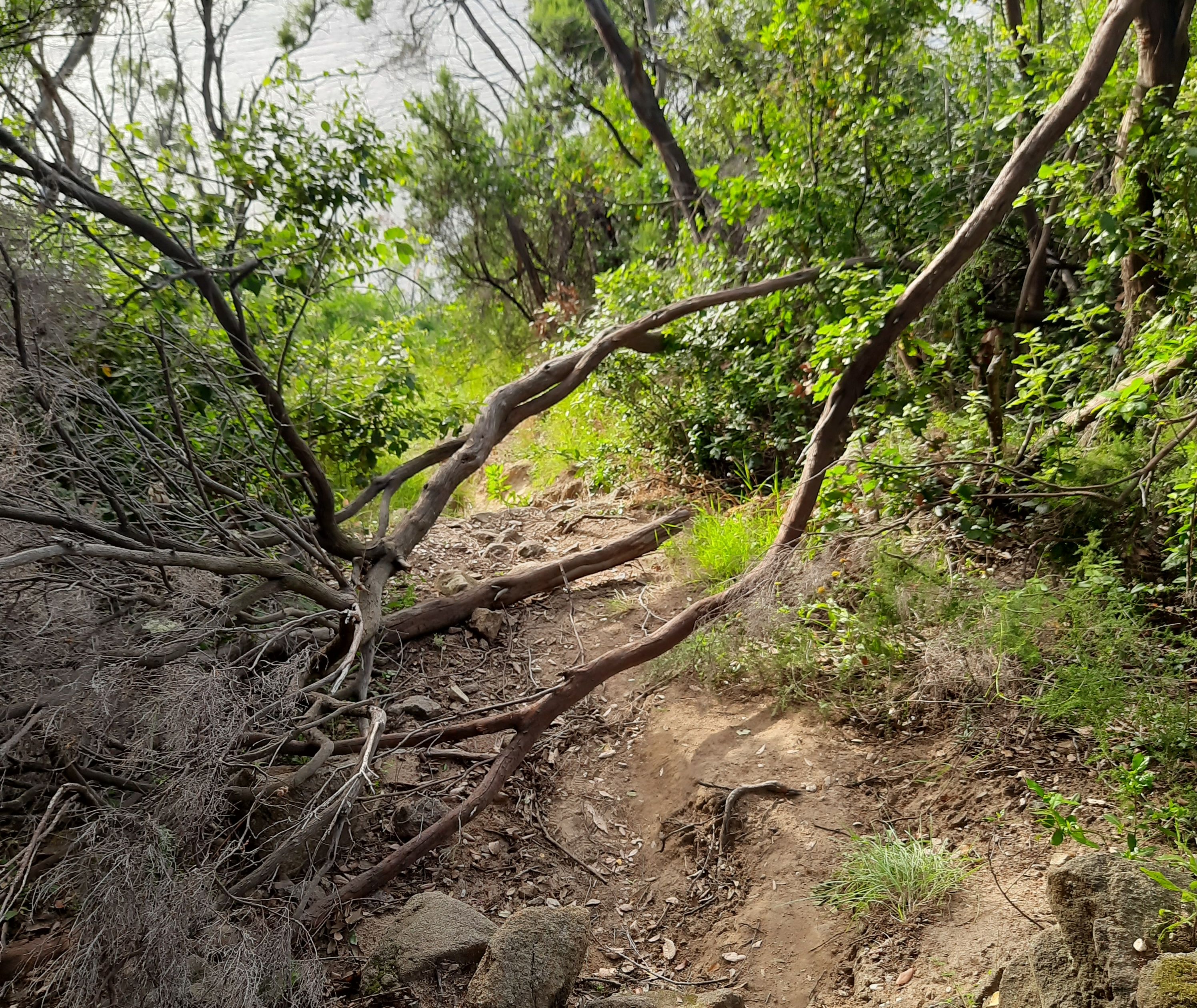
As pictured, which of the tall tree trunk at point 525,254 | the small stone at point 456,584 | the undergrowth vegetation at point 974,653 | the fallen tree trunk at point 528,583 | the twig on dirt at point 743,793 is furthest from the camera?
the tall tree trunk at point 525,254

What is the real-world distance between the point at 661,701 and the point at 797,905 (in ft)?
4.63

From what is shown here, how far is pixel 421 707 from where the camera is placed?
3834 mm

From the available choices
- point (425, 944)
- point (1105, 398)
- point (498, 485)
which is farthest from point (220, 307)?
point (1105, 398)

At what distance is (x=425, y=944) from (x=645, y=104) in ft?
22.2

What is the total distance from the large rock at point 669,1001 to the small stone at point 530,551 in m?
3.70

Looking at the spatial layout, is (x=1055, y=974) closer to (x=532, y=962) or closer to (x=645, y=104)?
(x=532, y=962)

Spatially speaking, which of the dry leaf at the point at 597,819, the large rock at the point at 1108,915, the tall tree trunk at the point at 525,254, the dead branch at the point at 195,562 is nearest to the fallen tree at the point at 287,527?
the dead branch at the point at 195,562

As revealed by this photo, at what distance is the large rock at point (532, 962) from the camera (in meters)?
2.27

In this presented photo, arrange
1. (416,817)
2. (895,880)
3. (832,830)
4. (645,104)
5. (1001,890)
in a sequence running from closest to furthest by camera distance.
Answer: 1. (1001,890)
2. (895,880)
3. (832,830)
4. (416,817)
5. (645,104)

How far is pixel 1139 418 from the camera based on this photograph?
3725 mm

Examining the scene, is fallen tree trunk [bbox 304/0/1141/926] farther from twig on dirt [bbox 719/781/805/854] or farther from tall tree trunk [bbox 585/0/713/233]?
tall tree trunk [bbox 585/0/713/233]

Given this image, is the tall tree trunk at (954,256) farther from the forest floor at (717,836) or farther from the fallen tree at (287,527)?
the forest floor at (717,836)

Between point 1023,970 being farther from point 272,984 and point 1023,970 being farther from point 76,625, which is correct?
point 76,625

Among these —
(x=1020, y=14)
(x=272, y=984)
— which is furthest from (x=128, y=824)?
(x=1020, y=14)
